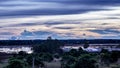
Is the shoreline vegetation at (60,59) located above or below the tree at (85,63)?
below

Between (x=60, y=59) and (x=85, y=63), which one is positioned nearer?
(x=85, y=63)

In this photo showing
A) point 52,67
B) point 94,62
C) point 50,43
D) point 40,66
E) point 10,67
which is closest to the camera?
A: point 10,67

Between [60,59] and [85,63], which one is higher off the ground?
[85,63]

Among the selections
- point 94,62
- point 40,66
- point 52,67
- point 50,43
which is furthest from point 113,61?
point 50,43

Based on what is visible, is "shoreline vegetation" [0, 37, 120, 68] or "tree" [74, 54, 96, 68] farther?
"shoreline vegetation" [0, 37, 120, 68]

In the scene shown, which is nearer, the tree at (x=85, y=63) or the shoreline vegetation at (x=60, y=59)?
the tree at (x=85, y=63)

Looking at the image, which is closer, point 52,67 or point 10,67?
point 10,67

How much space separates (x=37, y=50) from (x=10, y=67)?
7020 centimetres

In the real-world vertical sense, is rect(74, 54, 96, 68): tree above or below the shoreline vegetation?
above

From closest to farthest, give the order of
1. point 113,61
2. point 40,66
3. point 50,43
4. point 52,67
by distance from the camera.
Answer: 1. point 40,66
2. point 52,67
3. point 113,61
4. point 50,43

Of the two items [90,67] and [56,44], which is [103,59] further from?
[56,44]

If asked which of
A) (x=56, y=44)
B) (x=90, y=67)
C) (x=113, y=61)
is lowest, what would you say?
(x=56, y=44)

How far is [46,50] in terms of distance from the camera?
120m

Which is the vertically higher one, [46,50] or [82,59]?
[82,59]
